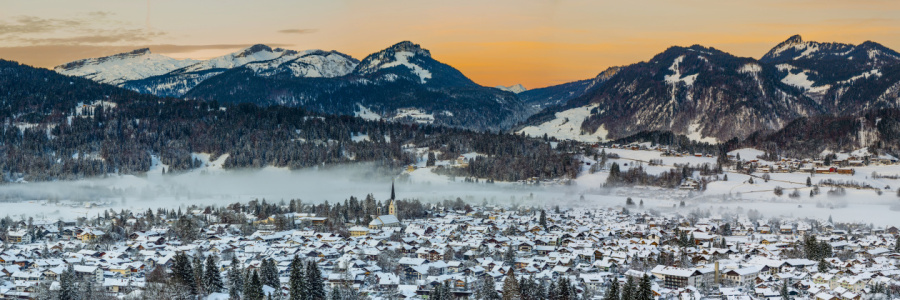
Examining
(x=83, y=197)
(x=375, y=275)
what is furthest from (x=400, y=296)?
(x=83, y=197)

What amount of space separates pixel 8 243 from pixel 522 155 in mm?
103274

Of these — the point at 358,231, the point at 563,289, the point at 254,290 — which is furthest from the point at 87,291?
the point at 358,231

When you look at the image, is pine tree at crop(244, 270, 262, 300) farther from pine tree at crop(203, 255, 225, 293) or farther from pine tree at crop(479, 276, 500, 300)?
pine tree at crop(479, 276, 500, 300)

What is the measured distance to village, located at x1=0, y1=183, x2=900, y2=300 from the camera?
3265 inches

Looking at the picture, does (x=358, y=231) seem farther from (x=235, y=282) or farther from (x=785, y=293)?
(x=785, y=293)

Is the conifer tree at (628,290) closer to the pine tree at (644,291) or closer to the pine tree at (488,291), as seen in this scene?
the pine tree at (644,291)

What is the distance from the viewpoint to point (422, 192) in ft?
534

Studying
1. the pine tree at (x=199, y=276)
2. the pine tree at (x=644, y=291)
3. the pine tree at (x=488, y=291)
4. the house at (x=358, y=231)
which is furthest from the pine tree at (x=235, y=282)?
the pine tree at (x=644, y=291)


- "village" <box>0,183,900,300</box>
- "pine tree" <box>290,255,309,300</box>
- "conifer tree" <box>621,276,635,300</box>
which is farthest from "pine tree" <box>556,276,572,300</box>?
"pine tree" <box>290,255,309,300</box>

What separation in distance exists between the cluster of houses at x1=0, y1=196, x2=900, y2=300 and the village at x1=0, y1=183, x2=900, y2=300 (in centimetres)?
20

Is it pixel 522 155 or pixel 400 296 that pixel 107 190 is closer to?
pixel 522 155

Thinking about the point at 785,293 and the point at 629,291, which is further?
the point at 785,293

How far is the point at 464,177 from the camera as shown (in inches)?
7013

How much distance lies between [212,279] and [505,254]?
1051 inches
